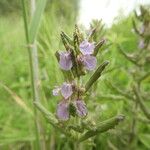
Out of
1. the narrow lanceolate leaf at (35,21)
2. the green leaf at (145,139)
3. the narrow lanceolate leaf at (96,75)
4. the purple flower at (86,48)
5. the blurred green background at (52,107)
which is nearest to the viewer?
the purple flower at (86,48)

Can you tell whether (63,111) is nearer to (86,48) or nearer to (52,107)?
(86,48)

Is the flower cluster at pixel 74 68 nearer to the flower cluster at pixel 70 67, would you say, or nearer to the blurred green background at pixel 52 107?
the flower cluster at pixel 70 67

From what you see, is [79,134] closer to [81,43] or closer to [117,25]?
[81,43]

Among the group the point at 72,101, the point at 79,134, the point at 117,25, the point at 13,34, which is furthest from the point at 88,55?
the point at 13,34

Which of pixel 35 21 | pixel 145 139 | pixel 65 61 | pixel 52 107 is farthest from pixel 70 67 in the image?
pixel 52 107

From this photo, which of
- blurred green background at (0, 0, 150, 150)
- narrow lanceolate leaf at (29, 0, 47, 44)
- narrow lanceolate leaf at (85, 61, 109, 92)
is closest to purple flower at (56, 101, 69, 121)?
narrow lanceolate leaf at (85, 61, 109, 92)

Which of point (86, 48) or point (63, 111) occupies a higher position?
point (86, 48)

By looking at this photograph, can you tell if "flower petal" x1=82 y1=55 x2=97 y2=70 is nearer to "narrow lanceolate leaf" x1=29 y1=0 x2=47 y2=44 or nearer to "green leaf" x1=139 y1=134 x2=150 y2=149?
"narrow lanceolate leaf" x1=29 y1=0 x2=47 y2=44

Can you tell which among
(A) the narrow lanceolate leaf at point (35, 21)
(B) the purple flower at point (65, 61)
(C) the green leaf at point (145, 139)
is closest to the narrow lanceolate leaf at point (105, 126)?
(B) the purple flower at point (65, 61)
